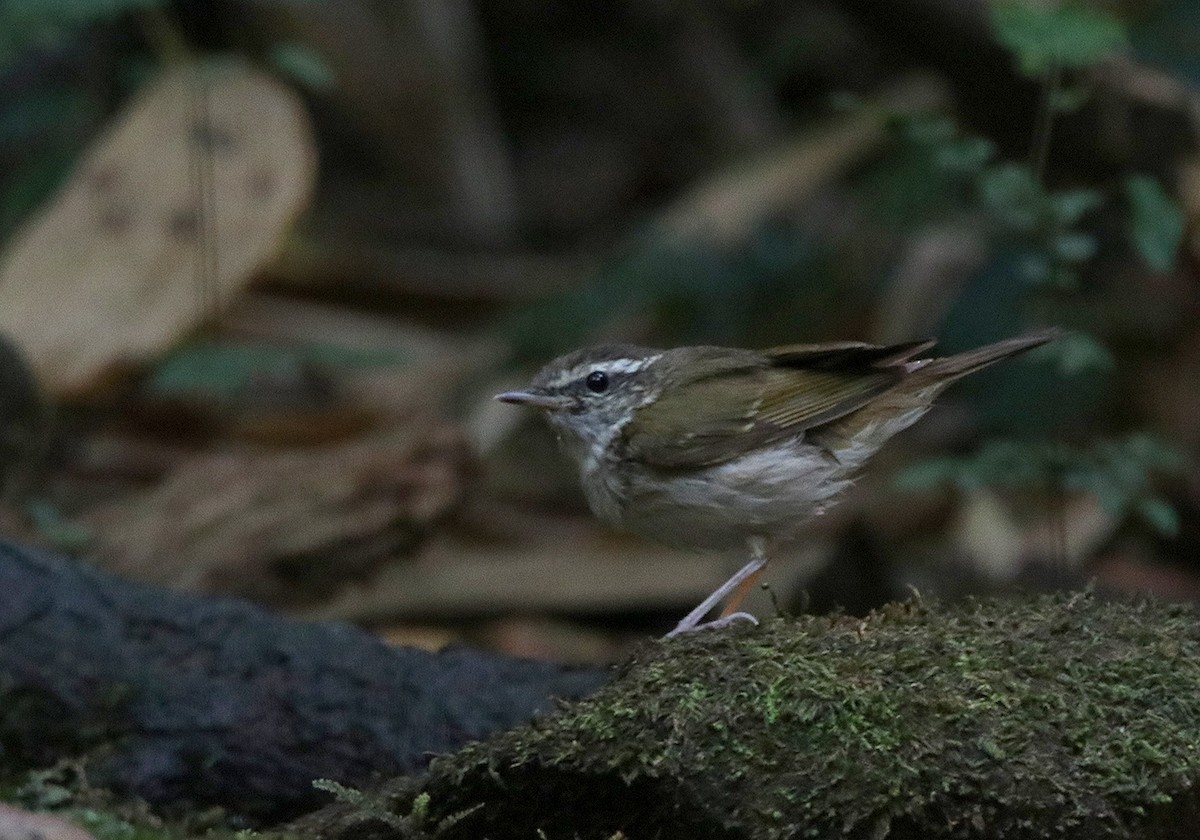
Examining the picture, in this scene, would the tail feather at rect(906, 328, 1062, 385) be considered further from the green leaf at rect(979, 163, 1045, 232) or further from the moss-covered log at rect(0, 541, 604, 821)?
the moss-covered log at rect(0, 541, 604, 821)

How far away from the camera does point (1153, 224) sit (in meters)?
5.68

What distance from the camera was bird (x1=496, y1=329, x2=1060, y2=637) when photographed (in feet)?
14.5

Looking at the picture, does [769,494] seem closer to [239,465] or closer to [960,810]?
[960,810]

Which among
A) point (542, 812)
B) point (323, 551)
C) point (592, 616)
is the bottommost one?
point (592, 616)

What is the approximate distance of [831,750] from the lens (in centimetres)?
323

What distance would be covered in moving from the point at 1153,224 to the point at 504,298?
4998 millimetres

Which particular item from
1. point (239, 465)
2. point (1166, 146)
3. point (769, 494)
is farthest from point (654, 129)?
point (769, 494)

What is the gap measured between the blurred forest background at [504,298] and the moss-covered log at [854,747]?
202cm

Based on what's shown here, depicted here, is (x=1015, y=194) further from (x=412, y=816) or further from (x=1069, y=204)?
(x=412, y=816)

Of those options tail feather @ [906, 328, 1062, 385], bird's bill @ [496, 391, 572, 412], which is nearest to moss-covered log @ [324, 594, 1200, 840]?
tail feather @ [906, 328, 1062, 385]

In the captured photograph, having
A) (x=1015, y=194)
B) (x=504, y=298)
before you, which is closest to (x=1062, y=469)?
(x=1015, y=194)

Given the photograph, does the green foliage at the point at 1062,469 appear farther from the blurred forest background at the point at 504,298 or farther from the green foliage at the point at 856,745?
the green foliage at the point at 856,745

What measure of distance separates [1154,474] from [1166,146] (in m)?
1.58

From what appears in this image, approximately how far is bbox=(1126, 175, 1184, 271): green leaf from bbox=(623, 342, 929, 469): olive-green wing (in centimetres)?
156
